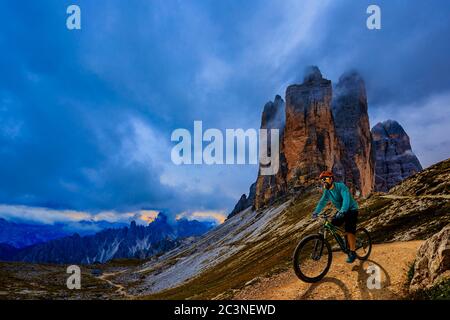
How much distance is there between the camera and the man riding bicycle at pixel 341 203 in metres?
15.0

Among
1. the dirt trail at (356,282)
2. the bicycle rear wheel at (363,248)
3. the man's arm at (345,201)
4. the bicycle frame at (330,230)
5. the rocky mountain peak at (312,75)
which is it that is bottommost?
the dirt trail at (356,282)

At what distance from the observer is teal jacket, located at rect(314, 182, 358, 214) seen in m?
14.9

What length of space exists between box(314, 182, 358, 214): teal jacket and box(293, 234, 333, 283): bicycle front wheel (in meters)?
1.61

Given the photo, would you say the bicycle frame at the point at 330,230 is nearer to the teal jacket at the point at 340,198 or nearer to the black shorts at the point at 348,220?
the black shorts at the point at 348,220

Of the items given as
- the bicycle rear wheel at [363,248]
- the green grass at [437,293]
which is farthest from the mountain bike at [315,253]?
the green grass at [437,293]

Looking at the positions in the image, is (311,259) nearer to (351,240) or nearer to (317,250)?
(317,250)

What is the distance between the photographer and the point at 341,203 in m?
15.5

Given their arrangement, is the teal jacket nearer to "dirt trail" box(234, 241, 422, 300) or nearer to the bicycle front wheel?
the bicycle front wheel

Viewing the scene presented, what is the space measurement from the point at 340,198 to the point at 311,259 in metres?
3.29
